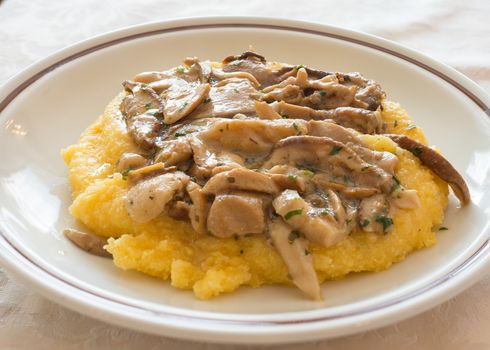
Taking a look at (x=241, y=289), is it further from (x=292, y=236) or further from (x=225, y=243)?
(x=292, y=236)

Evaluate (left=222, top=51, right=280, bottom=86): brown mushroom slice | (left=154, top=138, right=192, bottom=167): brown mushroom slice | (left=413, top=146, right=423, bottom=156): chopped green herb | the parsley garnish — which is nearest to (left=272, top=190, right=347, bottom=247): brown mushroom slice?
the parsley garnish

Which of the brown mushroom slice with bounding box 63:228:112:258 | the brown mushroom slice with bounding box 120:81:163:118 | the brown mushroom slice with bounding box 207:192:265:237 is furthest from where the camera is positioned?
the brown mushroom slice with bounding box 120:81:163:118

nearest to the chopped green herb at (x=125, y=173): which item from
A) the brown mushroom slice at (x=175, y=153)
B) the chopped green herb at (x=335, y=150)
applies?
the brown mushroom slice at (x=175, y=153)

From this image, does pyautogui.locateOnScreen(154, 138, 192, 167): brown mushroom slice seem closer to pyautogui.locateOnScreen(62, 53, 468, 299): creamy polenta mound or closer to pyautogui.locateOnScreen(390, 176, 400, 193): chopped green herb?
pyautogui.locateOnScreen(62, 53, 468, 299): creamy polenta mound

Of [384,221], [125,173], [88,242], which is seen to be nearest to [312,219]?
[384,221]

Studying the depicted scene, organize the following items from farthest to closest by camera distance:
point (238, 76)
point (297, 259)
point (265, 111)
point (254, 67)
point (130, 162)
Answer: point (254, 67), point (238, 76), point (265, 111), point (130, 162), point (297, 259)

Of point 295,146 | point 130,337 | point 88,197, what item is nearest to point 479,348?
point 295,146
